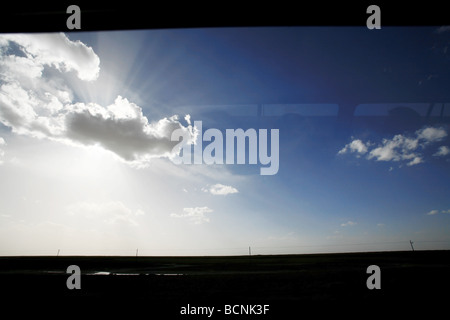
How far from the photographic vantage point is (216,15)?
218 centimetres

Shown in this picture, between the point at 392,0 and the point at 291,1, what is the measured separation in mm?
919

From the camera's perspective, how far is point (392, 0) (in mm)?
1996
